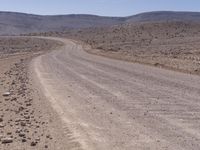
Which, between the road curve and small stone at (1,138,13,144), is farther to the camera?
small stone at (1,138,13,144)

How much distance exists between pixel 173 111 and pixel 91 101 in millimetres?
3534

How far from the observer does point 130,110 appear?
14.6 m

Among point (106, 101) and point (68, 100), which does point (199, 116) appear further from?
point (68, 100)

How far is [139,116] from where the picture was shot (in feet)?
44.5

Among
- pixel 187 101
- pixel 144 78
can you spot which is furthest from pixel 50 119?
pixel 144 78

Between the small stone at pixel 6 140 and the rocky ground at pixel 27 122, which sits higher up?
the small stone at pixel 6 140

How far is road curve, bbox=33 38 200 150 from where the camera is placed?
34.4ft

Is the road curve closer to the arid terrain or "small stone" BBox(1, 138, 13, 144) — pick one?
the arid terrain

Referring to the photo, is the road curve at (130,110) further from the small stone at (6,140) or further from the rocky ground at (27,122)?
the small stone at (6,140)

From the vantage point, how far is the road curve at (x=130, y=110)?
34.4 ft

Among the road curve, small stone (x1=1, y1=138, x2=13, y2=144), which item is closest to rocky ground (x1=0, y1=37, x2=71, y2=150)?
small stone (x1=1, y1=138, x2=13, y2=144)

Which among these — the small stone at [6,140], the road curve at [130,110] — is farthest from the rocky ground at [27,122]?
the road curve at [130,110]

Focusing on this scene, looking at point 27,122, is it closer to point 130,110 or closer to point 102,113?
point 102,113

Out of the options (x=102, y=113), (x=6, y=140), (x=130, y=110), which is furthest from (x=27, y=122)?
(x=130, y=110)
